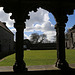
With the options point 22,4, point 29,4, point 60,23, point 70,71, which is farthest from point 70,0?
point 70,71

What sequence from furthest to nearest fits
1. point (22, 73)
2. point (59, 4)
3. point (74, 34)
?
point (74, 34) < point (59, 4) < point (22, 73)

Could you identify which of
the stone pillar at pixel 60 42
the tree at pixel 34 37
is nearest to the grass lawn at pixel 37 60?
the stone pillar at pixel 60 42

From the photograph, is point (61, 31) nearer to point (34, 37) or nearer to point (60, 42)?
point (60, 42)

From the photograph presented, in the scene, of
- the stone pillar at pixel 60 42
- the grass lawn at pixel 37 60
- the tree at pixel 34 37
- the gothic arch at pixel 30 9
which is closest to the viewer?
the gothic arch at pixel 30 9

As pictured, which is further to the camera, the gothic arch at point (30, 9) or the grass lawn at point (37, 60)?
the grass lawn at point (37, 60)

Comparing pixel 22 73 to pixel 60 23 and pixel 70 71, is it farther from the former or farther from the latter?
pixel 60 23

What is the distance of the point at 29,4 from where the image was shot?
15.1 ft

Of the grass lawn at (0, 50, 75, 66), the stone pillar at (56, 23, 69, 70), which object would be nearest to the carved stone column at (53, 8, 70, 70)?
the stone pillar at (56, 23, 69, 70)

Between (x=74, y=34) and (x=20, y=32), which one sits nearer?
(x=20, y=32)

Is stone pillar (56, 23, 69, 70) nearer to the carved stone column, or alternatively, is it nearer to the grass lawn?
the carved stone column

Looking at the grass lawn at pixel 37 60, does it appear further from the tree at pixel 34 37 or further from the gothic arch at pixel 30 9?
the tree at pixel 34 37

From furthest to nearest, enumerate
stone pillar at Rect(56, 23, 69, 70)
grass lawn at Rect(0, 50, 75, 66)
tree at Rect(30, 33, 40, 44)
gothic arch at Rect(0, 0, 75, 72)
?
tree at Rect(30, 33, 40, 44) < grass lawn at Rect(0, 50, 75, 66) < stone pillar at Rect(56, 23, 69, 70) < gothic arch at Rect(0, 0, 75, 72)

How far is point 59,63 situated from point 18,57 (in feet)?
5.78

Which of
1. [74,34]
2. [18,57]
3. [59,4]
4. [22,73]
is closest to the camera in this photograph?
[22,73]
